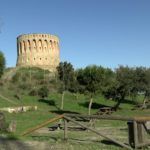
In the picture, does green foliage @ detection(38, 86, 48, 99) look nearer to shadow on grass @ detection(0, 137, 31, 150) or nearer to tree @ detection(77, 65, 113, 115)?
tree @ detection(77, 65, 113, 115)

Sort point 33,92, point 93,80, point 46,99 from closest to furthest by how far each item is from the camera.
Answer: point 93,80 → point 46,99 → point 33,92

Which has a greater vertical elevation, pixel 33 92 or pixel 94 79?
pixel 94 79

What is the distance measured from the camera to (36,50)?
101250mm

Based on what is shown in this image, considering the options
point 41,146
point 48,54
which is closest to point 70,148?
point 41,146

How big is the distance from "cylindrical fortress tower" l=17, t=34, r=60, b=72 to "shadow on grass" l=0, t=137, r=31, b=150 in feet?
279

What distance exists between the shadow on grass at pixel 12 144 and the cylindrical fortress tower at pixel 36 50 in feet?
279

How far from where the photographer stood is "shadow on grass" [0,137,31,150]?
40.9ft

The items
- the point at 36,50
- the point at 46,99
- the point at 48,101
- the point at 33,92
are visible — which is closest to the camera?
the point at 48,101

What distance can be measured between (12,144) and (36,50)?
88.7 m

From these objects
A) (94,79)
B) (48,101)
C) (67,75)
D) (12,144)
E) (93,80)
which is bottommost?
(12,144)

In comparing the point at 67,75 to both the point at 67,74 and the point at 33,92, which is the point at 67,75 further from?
the point at 33,92

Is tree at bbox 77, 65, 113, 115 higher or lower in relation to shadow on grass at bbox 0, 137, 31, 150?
higher

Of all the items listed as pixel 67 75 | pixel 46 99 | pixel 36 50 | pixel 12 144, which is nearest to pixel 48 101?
pixel 46 99

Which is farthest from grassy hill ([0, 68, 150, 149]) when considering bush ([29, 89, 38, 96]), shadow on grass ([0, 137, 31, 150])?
shadow on grass ([0, 137, 31, 150])
